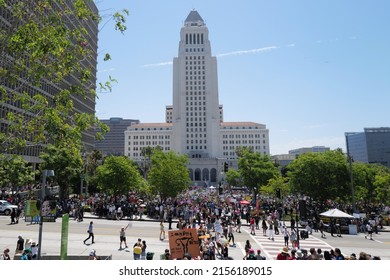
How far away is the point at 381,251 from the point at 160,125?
13614 cm

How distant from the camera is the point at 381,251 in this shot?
20.1m

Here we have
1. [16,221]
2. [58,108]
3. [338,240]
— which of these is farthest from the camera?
[16,221]

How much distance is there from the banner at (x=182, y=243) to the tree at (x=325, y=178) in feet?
91.5

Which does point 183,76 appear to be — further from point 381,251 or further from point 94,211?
point 381,251

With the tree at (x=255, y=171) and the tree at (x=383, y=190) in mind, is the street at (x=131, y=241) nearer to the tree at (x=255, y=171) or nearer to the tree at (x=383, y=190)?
the tree at (x=383, y=190)

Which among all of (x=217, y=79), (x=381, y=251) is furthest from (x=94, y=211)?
(x=217, y=79)

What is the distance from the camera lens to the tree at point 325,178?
37656 millimetres

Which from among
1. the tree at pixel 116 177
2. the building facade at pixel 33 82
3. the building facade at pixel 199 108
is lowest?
the tree at pixel 116 177

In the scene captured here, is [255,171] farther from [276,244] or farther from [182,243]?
[182,243]

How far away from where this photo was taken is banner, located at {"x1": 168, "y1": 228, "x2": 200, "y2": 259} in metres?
14.6

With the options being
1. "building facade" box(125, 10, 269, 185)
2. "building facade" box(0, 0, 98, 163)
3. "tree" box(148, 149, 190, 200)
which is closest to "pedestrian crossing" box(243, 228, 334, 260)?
"building facade" box(0, 0, 98, 163)

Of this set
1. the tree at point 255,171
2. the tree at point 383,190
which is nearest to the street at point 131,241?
the tree at point 383,190

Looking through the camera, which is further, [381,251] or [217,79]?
[217,79]

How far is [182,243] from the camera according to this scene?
14.7 m
